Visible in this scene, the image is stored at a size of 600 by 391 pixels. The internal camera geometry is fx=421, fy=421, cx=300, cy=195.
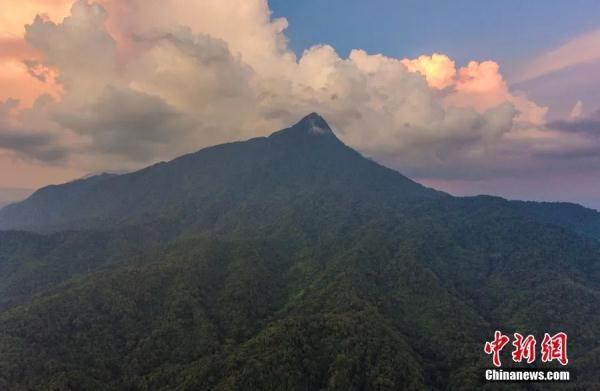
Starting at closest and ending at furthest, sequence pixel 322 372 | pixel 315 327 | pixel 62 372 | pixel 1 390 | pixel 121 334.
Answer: pixel 1 390 → pixel 62 372 → pixel 322 372 → pixel 315 327 → pixel 121 334

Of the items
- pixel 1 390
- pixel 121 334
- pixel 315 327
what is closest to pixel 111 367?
pixel 121 334

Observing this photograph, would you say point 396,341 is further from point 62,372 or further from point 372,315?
point 62,372

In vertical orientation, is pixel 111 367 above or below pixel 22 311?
below

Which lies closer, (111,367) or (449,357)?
(111,367)

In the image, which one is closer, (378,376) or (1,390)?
(1,390)

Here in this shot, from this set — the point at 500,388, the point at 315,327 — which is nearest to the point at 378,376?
the point at 315,327

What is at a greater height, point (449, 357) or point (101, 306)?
point (101, 306)

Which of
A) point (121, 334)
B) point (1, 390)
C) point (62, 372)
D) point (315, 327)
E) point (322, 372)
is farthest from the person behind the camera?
point (121, 334)

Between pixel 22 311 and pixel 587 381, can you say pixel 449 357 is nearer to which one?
pixel 587 381

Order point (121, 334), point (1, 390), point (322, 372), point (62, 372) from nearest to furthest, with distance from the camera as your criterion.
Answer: point (1, 390), point (62, 372), point (322, 372), point (121, 334)
